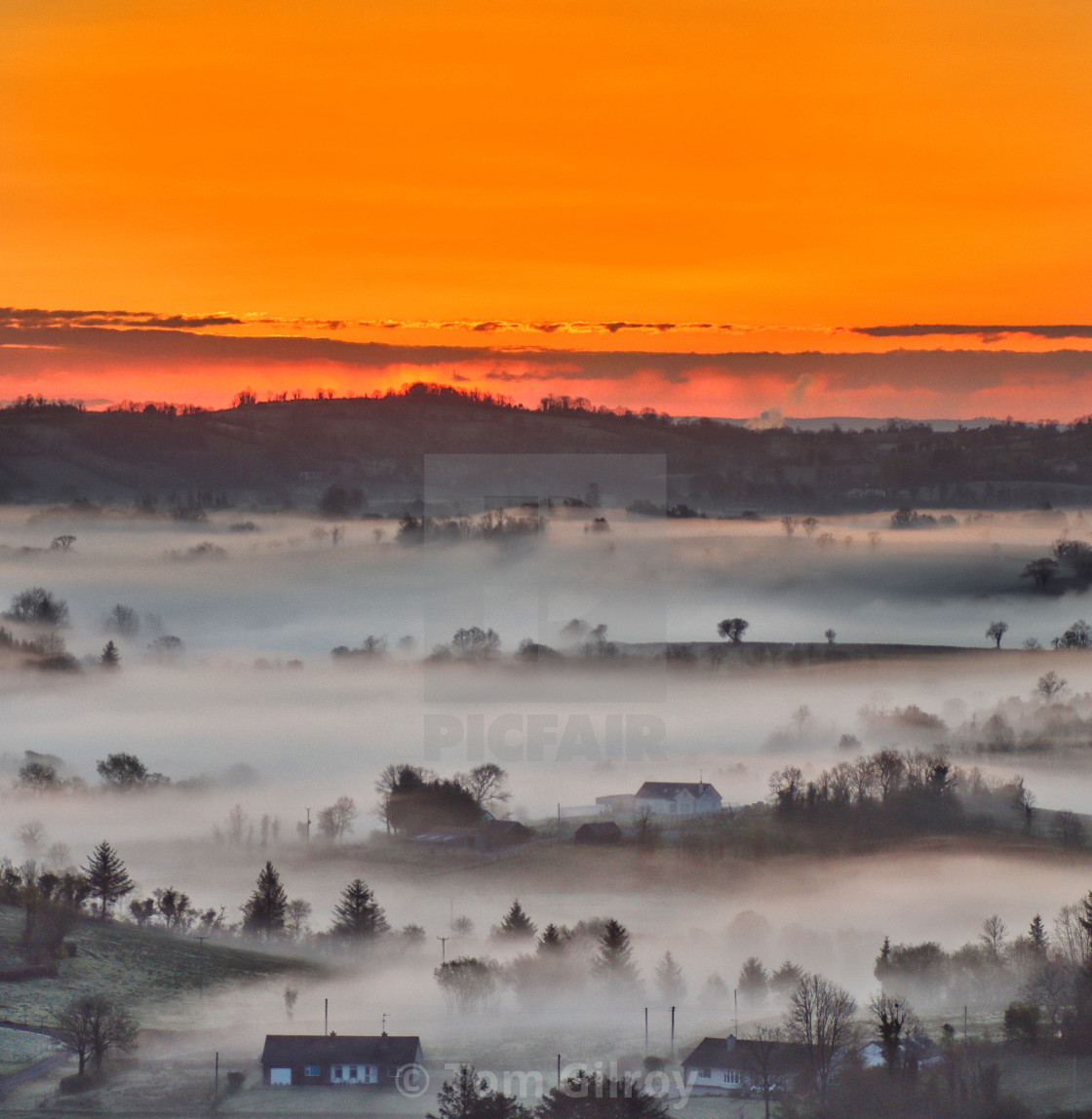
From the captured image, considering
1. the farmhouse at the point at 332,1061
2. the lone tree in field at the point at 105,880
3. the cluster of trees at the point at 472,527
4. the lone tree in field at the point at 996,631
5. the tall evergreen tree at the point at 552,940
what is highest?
the cluster of trees at the point at 472,527

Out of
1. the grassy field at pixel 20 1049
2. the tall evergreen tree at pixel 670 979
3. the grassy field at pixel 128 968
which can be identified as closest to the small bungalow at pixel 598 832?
the tall evergreen tree at pixel 670 979

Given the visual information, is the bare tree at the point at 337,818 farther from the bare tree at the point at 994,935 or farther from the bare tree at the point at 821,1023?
the bare tree at the point at 821,1023

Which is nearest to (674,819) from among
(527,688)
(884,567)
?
(527,688)

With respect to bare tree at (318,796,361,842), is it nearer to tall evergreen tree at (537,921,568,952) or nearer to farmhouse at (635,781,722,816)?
farmhouse at (635,781,722,816)

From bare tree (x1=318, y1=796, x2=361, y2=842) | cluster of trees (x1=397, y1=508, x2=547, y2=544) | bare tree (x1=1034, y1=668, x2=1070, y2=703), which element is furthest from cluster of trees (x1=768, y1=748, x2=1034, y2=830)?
cluster of trees (x1=397, y1=508, x2=547, y2=544)

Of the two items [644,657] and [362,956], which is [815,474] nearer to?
[644,657]

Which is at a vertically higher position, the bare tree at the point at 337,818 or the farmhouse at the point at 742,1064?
the bare tree at the point at 337,818
